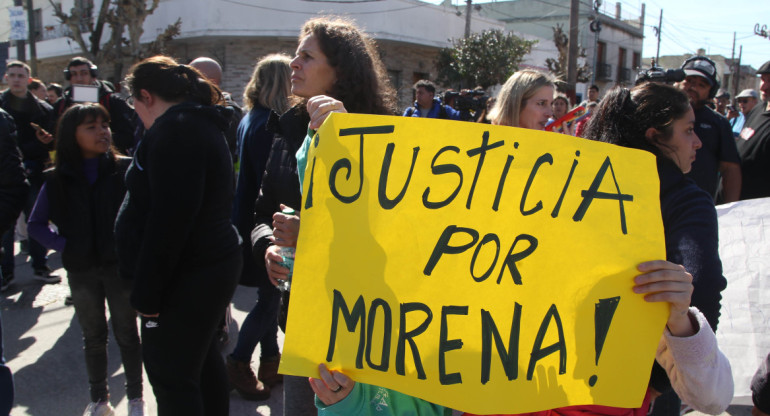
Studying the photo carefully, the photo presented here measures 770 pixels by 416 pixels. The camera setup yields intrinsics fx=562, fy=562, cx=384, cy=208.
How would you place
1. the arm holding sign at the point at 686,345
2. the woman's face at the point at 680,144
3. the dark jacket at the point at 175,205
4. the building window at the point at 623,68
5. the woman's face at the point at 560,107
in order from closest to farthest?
the arm holding sign at the point at 686,345 < the woman's face at the point at 680,144 < the dark jacket at the point at 175,205 < the woman's face at the point at 560,107 < the building window at the point at 623,68

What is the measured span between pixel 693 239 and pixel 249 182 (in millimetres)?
2084

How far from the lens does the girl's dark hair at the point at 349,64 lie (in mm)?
1789

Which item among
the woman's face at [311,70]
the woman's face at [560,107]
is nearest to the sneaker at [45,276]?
the woman's face at [311,70]

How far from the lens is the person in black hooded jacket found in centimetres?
208

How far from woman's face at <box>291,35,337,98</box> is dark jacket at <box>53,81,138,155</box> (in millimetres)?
3957

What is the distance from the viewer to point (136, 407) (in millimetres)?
2967

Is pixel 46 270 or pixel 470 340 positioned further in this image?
pixel 46 270

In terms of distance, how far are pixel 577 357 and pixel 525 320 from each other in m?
0.13

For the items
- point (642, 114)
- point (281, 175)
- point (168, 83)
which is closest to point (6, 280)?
point (168, 83)

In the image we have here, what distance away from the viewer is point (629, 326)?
1160 millimetres

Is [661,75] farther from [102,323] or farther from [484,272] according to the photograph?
[102,323]

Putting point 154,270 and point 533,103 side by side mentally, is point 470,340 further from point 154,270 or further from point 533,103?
point 533,103

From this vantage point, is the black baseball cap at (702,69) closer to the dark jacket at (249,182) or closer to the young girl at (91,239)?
the dark jacket at (249,182)

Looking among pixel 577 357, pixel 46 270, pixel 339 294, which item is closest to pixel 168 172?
pixel 339 294
